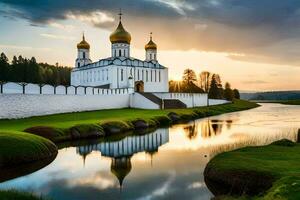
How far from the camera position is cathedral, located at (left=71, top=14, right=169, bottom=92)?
264 feet

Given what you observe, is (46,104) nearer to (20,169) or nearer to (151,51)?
(20,169)

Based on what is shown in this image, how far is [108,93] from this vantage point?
62062 millimetres

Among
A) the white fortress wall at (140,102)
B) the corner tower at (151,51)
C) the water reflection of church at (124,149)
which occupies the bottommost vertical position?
the water reflection of church at (124,149)

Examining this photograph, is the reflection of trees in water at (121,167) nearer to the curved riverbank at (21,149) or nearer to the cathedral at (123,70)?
the curved riverbank at (21,149)

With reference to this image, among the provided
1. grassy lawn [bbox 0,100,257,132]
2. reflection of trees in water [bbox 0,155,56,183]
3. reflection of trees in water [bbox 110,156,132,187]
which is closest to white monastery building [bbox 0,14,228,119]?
grassy lawn [bbox 0,100,257,132]

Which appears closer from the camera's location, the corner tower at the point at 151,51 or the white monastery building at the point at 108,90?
A: the white monastery building at the point at 108,90

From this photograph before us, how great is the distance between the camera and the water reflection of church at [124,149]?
2101cm

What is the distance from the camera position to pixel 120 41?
84.8 meters

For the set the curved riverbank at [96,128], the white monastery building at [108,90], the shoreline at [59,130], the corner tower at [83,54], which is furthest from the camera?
the corner tower at [83,54]

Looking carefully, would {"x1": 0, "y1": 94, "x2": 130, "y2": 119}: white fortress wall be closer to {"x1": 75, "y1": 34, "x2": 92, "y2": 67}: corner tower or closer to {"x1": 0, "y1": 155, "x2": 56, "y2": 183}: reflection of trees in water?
{"x1": 0, "y1": 155, "x2": 56, "y2": 183}: reflection of trees in water

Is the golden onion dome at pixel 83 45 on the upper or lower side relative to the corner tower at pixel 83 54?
upper

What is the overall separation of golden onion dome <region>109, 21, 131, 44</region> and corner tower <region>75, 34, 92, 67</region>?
13.2 m

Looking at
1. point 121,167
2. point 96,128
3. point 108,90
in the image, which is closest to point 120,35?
point 108,90

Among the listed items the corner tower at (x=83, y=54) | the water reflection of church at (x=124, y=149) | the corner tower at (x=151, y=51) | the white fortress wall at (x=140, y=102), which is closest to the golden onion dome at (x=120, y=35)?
the corner tower at (x=151, y=51)
